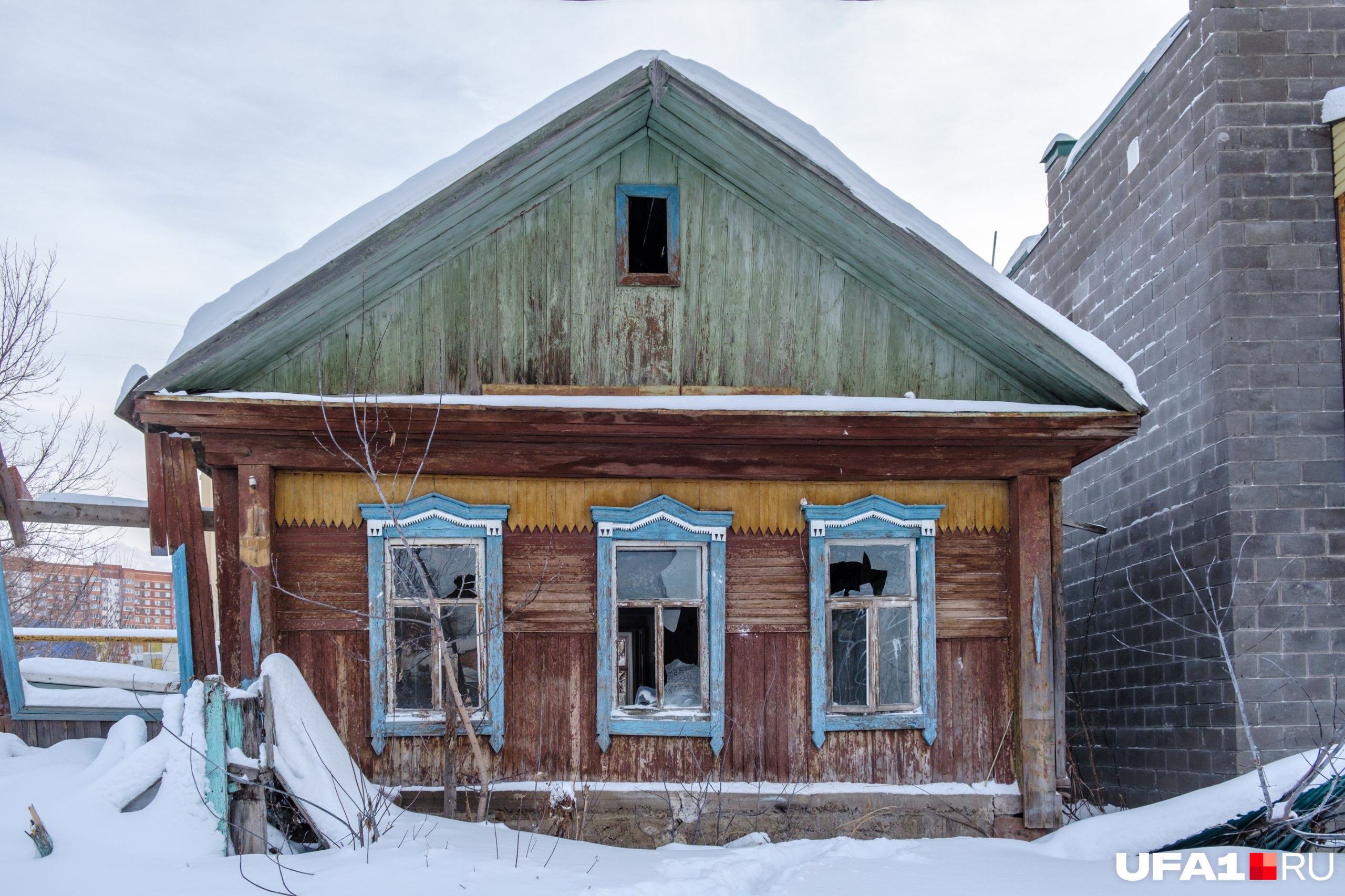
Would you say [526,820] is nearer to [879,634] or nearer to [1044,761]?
[879,634]

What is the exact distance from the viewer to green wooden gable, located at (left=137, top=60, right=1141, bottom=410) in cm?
761

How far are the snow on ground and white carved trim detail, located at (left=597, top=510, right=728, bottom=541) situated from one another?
2099 mm

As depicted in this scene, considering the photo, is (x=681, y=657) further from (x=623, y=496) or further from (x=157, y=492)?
(x=157, y=492)

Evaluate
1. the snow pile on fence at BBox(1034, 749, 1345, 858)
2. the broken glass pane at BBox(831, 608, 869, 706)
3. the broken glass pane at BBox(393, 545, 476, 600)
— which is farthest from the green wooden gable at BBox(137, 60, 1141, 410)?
the snow pile on fence at BBox(1034, 749, 1345, 858)

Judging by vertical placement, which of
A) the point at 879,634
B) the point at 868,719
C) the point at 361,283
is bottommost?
the point at 868,719

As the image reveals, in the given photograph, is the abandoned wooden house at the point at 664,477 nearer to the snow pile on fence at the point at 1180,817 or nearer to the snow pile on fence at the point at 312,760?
the snow pile on fence at the point at 312,760

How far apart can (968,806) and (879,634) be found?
1321 millimetres

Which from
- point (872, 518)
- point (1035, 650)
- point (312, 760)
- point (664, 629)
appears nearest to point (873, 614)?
point (872, 518)

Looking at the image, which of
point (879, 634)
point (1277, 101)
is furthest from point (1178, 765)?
point (1277, 101)

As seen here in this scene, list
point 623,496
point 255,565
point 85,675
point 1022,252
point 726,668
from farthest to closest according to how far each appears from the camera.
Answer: point 1022,252 < point 85,675 < point 623,496 < point 726,668 < point 255,565

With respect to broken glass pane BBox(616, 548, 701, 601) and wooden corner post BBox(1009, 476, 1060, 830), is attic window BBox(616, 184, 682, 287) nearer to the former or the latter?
broken glass pane BBox(616, 548, 701, 601)

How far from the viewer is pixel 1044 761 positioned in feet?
25.8

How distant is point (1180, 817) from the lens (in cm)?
621

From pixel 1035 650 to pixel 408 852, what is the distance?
4.53 metres
